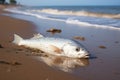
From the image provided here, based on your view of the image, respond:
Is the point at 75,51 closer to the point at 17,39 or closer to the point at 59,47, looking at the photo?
the point at 59,47

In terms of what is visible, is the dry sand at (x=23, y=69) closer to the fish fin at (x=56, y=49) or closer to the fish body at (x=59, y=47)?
the fish body at (x=59, y=47)

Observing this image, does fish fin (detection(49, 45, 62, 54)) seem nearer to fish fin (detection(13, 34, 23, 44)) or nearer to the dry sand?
the dry sand

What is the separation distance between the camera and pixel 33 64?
19.8 ft

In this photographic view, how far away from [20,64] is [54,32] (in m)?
5.57

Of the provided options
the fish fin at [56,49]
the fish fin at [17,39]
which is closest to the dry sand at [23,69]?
the fish fin at [56,49]

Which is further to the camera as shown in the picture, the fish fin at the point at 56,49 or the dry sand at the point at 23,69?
the fish fin at the point at 56,49

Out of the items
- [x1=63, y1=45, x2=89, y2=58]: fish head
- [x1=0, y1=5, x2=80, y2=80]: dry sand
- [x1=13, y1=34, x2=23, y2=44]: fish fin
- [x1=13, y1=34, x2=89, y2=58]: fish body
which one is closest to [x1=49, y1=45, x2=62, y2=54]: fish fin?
[x1=13, y1=34, x2=89, y2=58]: fish body

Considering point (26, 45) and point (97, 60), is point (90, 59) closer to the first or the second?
point (97, 60)

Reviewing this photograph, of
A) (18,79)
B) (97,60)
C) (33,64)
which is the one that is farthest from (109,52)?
(18,79)

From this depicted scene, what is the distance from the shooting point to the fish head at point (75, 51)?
22.6 ft

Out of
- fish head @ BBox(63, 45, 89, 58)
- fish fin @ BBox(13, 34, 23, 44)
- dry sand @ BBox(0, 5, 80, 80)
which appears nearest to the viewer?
dry sand @ BBox(0, 5, 80, 80)

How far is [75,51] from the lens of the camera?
6.93m

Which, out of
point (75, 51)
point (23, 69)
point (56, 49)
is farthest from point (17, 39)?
point (23, 69)

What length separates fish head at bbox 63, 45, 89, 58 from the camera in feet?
22.6
